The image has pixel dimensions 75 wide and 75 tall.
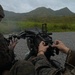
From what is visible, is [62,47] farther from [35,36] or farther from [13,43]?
[13,43]

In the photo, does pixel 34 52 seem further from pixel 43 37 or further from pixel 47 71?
pixel 47 71

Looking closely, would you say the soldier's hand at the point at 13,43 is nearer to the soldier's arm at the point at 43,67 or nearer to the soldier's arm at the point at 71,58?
the soldier's arm at the point at 43,67

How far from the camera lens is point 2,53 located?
141 inches

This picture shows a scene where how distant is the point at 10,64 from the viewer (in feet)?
12.1

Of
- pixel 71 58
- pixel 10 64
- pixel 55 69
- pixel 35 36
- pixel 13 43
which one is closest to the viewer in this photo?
pixel 71 58

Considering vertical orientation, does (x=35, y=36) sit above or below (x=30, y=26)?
above

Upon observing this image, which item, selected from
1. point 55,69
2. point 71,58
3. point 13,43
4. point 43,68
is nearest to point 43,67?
point 43,68

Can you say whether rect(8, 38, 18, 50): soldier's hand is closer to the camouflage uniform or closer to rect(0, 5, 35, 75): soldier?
rect(0, 5, 35, 75): soldier

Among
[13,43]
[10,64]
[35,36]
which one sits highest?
[35,36]

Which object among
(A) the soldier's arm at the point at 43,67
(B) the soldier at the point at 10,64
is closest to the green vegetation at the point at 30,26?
(B) the soldier at the point at 10,64

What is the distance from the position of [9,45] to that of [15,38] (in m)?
0.12

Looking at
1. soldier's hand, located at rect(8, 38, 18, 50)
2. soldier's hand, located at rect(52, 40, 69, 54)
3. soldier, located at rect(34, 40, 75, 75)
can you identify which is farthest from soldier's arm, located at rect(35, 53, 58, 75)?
soldier's hand, located at rect(8, 38, 18, 50)

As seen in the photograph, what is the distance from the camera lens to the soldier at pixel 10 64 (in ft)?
10.8

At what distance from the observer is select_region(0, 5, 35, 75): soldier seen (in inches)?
129
